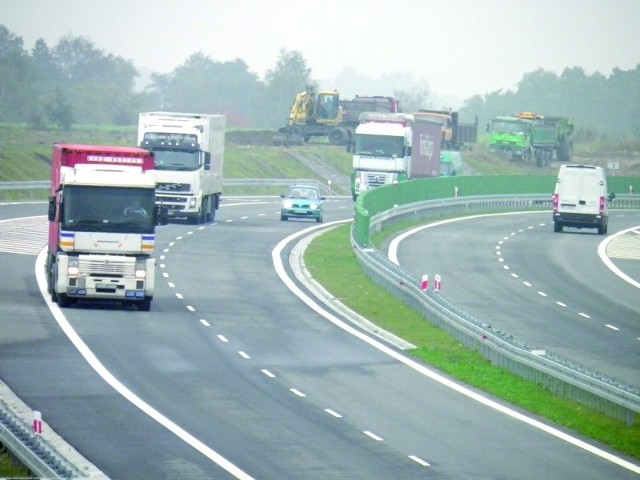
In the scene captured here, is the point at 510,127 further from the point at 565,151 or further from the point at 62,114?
the point at 62,114

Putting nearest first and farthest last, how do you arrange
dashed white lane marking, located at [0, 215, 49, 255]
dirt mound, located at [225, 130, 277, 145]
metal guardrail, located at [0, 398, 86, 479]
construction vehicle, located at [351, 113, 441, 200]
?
1. metal guardrail, located at [0, 398, 86, 479]
2. dashed white lane marking, located at [0, 215, 49, 255]
3. construction vehicle, located at [351, 113, 441, 200]
4. dirt mound, located at [225, 130, 277, 145]

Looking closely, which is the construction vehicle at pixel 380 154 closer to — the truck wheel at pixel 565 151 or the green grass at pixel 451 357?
the green grass at pixel 451 357

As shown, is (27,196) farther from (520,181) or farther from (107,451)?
(107,451)

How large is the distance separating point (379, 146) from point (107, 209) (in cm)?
4111

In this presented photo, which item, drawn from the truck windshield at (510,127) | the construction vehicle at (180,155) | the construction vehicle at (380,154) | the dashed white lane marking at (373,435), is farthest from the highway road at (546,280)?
the truck windshield at (510,127)

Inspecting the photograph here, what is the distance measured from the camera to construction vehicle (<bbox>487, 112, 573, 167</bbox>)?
110 metres

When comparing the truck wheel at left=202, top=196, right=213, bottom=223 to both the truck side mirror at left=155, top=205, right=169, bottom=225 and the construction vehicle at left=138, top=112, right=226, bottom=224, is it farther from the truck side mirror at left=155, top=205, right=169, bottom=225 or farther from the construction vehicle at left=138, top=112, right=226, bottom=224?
the truck side mirror at left=155, top=205, right=169, bottom=225

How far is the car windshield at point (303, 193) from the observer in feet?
208

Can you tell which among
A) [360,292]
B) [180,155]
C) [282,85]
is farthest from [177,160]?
[282,85]

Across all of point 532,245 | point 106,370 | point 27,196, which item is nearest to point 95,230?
point 106,370

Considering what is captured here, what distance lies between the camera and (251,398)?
24.0 meters

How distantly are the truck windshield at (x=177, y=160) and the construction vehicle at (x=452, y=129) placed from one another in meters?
50.5

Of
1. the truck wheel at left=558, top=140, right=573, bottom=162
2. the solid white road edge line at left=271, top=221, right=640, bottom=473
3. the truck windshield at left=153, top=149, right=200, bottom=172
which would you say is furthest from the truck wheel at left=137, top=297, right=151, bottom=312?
the truck wheel at left=558, top=140, right=573, bottom=162

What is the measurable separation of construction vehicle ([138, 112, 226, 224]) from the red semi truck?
848 inches
